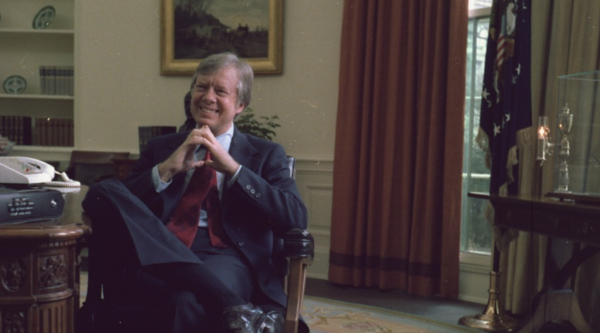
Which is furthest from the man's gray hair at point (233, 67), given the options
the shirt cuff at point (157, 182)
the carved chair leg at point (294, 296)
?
the carved chair leg at point (294, 296)

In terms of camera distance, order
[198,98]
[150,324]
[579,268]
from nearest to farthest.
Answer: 1. [150,324]
2. [198,98]
3. [579,268]

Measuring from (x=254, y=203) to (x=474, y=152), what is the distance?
2.84 meters

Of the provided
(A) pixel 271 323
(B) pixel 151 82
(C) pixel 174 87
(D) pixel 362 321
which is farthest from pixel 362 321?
(B) pixel 151 82

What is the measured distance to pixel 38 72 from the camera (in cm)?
611

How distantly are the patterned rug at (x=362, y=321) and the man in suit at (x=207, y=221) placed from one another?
161 centimetres

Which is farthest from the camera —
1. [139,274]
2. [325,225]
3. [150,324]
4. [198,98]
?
[325,225]

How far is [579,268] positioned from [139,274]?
2.10 meters

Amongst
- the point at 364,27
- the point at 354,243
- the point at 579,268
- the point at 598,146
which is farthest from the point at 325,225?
the point at 598,146

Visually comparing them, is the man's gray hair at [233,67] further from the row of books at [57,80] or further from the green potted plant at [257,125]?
the row of books at [57,80]

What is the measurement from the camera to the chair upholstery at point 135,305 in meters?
1.77

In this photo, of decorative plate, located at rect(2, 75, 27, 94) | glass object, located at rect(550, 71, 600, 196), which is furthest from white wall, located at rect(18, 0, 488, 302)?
glass object, located at rect(550, 71, 600, 196)

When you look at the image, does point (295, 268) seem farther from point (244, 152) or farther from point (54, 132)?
point (54, 132)

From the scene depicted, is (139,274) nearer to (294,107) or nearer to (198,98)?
(198,98)

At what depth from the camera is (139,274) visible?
1.89 metres
